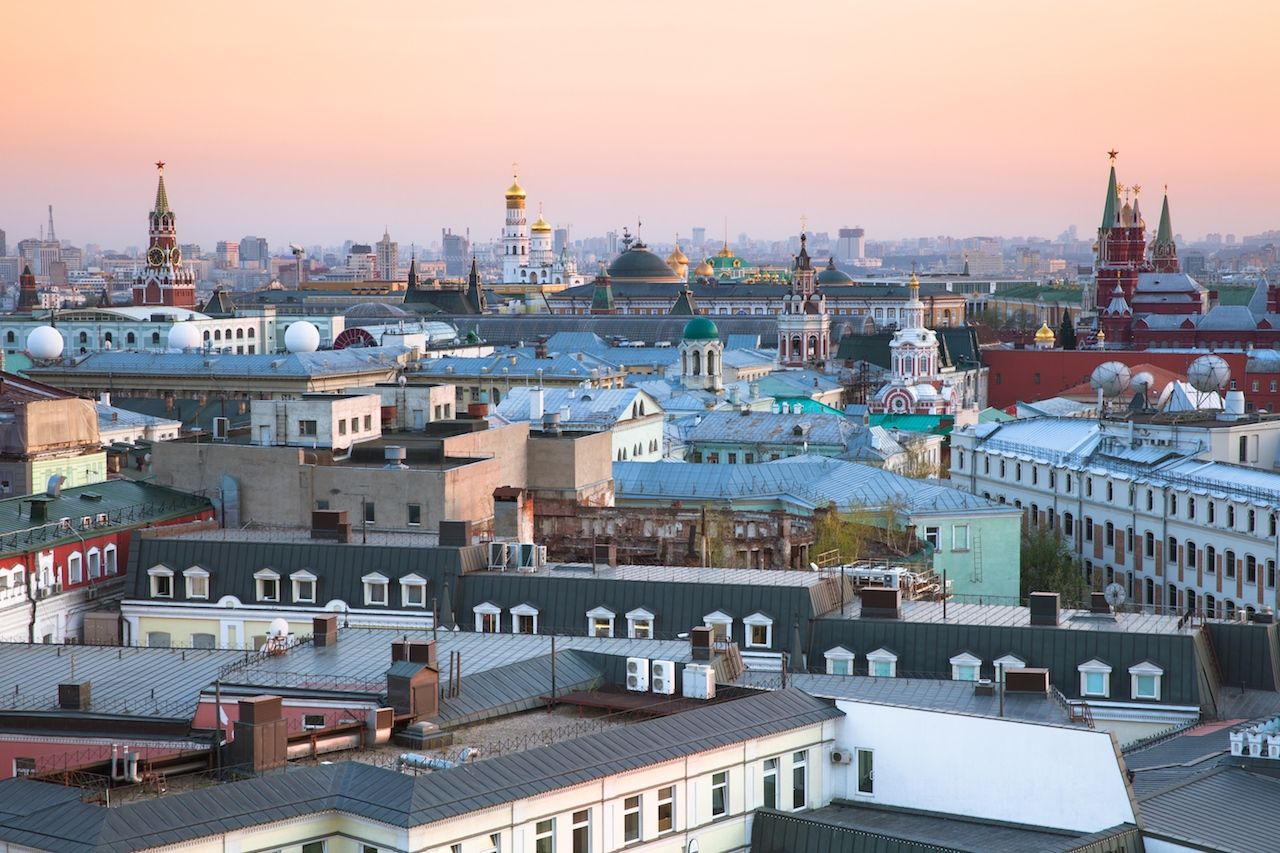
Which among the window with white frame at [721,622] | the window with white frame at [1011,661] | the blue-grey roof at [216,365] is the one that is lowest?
the window with white frame at [1011,661]

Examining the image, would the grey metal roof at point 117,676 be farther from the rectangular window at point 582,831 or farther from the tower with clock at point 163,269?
the tower with clock at point 163,269

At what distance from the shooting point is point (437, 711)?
30844 millimetres

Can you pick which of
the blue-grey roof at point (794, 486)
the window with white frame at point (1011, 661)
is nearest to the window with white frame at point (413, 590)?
the window with white frame at point (1011, 661)

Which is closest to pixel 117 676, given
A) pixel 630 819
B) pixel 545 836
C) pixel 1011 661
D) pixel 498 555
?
pixel 498 555

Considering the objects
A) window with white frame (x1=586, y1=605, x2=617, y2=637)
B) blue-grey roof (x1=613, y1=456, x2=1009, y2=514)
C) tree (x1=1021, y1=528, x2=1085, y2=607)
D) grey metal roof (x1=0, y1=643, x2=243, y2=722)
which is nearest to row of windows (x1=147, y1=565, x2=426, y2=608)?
window with white frame (x1=586, y1=605, x2=617, y2=637)

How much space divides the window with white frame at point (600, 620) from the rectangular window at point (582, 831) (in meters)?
15.1

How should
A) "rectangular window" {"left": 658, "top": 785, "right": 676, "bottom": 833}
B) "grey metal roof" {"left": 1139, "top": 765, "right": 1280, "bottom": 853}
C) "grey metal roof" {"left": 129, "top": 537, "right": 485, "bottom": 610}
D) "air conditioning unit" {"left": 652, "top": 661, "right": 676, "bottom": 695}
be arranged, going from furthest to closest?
"grey metal roof" {"left": 129, "top": 537, "right": 485, "bottom": 610}
"air conditioning unit" {"left": 652, "top": 661, "right": 676, "bottom": 695}
"rectangular window" {"left": 658, "top": 785, "right": 676, "bottom": 833}
"grey metal roof" {"left": 1139, "top": 765, "right": 1280, "bottom": 853}

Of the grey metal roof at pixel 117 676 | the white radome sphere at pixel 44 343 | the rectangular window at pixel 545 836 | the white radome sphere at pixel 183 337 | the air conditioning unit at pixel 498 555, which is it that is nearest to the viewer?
the rectangular window at pixel 545 836

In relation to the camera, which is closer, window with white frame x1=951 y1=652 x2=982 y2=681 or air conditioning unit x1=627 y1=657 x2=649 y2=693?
air conditioning unit x1=627 y1=657 x2=649 y2=693

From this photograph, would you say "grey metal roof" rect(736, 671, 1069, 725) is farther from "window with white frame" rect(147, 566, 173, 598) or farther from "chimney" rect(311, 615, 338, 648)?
"window with white frame" rect(147, 566, 173, 598)

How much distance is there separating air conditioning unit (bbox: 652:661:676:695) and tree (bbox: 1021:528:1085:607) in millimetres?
28983

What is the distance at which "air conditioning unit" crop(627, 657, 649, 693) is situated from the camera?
33531mm

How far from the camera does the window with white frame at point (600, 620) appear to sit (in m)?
43.1

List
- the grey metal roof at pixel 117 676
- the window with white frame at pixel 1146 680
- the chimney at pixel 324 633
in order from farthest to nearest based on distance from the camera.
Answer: the window with white frame at pixel 1146 680, the chimney at pixel 324 633, the grey metal roof at pixel 117 676
